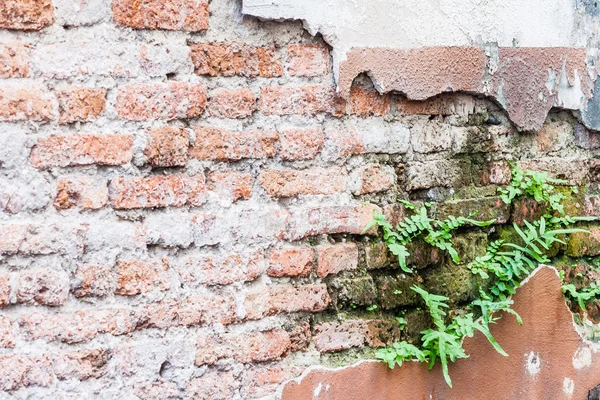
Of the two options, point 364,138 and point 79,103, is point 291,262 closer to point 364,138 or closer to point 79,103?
point 364,138

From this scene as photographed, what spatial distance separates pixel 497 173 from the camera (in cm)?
250

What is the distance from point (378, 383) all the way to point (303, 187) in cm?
66

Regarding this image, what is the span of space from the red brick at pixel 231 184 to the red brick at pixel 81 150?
25 centimetres

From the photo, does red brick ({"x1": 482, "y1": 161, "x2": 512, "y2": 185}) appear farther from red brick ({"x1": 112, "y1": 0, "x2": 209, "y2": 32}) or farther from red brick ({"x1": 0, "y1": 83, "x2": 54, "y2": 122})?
red brick ({"x1": 0, "y1": 83, "x2": 54, "y2": 122})

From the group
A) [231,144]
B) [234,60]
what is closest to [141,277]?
[231,144]

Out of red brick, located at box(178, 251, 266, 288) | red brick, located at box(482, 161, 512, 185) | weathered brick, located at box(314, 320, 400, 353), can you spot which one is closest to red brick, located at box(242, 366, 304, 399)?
weathered brick, located at box(314, 320, 400, 353)

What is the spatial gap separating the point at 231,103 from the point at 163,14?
30cm

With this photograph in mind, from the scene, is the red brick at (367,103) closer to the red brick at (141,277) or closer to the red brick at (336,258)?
the red brick at (336,258)

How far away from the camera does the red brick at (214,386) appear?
1978 millimetres

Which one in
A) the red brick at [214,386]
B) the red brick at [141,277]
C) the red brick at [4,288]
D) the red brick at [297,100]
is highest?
the red brick at [297,100]

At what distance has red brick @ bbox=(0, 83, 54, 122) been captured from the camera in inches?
69.2

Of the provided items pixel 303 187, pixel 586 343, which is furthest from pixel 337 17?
pixel 586 343

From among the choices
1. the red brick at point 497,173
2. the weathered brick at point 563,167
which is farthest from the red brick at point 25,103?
the weathered brick at point 563,167

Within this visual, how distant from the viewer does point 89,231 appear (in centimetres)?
185
